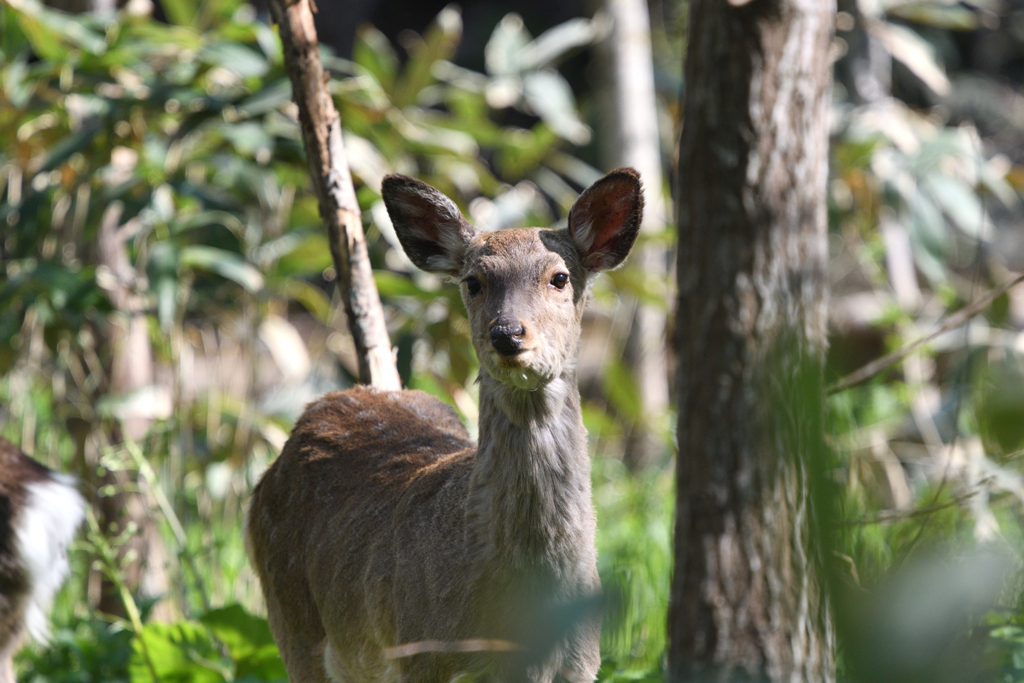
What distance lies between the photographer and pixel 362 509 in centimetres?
278

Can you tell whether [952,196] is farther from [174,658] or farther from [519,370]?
[174,658]

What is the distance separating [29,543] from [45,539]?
63 mm

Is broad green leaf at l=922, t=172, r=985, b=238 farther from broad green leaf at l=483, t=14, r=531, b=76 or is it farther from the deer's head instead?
the deer's head

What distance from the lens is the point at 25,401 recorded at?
4629 millimetres

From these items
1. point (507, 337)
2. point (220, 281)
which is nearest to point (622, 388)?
point (220, 281)

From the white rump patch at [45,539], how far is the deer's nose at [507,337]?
204 cm

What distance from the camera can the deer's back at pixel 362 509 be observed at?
98.4 inches

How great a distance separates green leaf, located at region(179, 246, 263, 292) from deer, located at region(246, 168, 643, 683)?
111cm

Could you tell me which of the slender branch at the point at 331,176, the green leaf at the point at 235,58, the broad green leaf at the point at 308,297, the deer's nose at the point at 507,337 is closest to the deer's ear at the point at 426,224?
the slender branch at the point at 331,176

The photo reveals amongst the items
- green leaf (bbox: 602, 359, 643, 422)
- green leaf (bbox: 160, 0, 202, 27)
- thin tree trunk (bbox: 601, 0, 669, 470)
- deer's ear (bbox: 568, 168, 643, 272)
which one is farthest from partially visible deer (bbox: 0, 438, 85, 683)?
thin tree trunk (bbox: 601, 0, 669, 470)

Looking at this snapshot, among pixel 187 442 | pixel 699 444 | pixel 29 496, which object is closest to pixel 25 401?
pixel 187 442

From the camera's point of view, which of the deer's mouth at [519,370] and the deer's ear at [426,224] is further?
the deer's ear at [426,224]

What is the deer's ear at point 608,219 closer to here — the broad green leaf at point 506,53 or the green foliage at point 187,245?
the green foliage at point 187,245

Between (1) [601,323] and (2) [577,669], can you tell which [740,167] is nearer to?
(2) [577,669]
